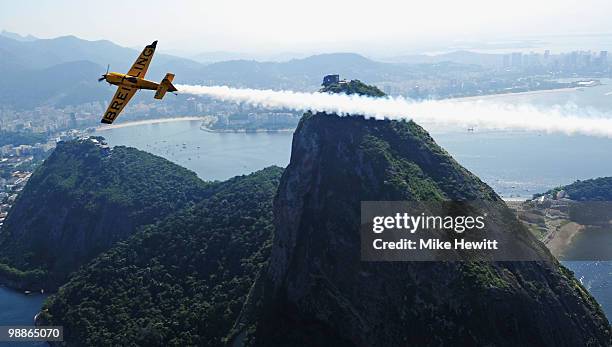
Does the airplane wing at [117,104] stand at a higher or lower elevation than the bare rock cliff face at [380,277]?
higher

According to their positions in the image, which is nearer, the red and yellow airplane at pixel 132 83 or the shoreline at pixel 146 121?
the red and yellow airplane at pixel 132 83

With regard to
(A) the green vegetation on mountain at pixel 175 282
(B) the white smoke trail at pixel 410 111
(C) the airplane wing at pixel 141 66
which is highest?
(C) the airplane wing at pixel 141 66

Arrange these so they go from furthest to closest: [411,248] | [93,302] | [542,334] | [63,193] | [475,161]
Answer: [475,161] < [63,193] < [93,302] < [411,248] < [542,334]

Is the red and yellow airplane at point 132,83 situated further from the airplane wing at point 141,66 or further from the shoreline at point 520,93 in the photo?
the shoreline at point 520,93

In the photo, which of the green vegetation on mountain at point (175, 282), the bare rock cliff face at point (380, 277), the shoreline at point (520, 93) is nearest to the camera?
the bare rock cliff face at point (380, 277)

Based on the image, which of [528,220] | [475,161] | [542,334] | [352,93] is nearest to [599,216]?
[528,220]

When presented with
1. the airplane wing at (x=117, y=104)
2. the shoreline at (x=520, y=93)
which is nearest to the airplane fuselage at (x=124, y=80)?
the airplane wing at (x=117, y=104)

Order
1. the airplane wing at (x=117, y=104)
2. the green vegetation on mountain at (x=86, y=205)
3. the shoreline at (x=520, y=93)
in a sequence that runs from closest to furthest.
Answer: the airplane wing at (x=117, y=104) < the green vegetation on mountain at (x=86, y=205) < the shoreline at (x=520, y=93)

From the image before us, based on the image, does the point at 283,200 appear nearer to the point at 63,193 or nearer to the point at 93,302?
the point at 93,302
